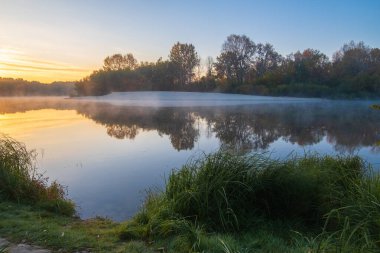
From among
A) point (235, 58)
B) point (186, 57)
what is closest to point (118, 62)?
point (186, 57)

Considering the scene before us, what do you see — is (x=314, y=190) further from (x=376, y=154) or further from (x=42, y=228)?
(x=376, y=154)

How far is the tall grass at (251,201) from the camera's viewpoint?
4637mm

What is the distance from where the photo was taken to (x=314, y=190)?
5.57 meters

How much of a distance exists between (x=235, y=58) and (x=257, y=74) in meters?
5.74

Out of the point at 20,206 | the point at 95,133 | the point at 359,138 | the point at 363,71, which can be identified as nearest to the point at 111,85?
the point at 363,71

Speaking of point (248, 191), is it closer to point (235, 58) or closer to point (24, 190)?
point (24, 190)

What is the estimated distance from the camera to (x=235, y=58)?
63.8 m

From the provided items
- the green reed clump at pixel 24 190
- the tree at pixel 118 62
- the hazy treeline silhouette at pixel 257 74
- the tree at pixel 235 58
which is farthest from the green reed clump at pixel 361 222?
the tree at pixel 118 62

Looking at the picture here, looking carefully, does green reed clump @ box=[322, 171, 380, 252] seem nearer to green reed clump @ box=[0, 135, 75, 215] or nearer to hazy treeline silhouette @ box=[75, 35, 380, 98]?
green reed clump @ box=[0, 135, 75, 215]

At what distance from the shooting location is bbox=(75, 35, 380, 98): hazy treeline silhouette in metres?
55.6

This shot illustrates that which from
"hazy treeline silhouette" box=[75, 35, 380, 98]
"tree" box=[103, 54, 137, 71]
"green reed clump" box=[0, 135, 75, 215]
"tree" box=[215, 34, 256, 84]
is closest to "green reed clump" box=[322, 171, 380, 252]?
"green reed clump" box=[0, 135, 75, 215]

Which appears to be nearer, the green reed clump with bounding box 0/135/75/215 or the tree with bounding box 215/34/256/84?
the green reed clump with bounding box 0/135/75/215

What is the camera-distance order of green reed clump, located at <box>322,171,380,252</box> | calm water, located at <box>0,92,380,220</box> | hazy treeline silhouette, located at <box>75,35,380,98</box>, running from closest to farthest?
green reed clump, located at <box>322,171,380,252</box> < calm water, located at <box>0,92,380,220</box> < hazy treeline silhouette, located at <box>75,35,380,98</box>

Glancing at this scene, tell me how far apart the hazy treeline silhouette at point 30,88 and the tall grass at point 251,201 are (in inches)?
3968
